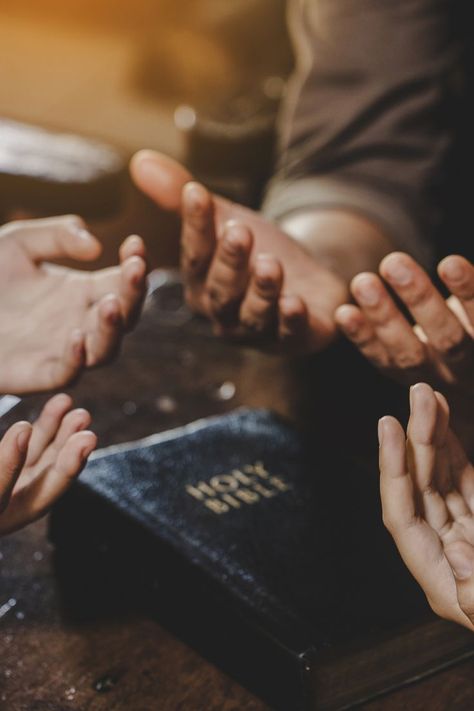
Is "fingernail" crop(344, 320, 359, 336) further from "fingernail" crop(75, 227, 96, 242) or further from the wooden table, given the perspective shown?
"fingernail" crop(75, 227, 96, 242)

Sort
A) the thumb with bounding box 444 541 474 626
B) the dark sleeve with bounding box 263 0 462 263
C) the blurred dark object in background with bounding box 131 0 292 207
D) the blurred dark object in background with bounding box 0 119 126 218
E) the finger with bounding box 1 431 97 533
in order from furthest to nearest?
the blurred dark object in background with bounding box 131 0 292 207 → the blurred dark object in background with bounding box 0 119 126 218 → the dark sleeve with bounding box 263 0 462 263 → the finger with bounding box 1 431 97 533 → the thumb with bounding box 444 541 474 626

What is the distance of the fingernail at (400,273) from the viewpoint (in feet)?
2.74

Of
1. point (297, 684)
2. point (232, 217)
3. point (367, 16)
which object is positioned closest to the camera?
point (297, 684)

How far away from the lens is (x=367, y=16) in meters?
1.49

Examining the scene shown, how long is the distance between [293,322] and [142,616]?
0.41m

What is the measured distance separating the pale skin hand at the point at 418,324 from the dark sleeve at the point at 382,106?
538 mm

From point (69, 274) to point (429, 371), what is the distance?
→ 40 centimetres

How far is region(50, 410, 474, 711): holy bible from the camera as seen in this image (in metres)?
0.59

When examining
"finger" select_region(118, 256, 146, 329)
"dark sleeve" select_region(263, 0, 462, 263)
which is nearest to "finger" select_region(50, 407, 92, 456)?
"finger" select_region(118, 256, 146, 329)

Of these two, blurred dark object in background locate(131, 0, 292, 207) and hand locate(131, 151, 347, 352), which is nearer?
hand locate(131, 151, 347, 352)

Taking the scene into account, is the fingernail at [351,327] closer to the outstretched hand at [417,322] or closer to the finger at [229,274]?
the outstretched hand at [417,322]

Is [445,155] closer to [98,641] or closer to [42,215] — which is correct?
[42,215]

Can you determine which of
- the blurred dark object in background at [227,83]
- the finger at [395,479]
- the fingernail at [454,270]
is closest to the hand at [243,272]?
the fingernail at [454,270]

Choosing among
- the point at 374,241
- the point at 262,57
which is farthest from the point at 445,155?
the point at 262,57
